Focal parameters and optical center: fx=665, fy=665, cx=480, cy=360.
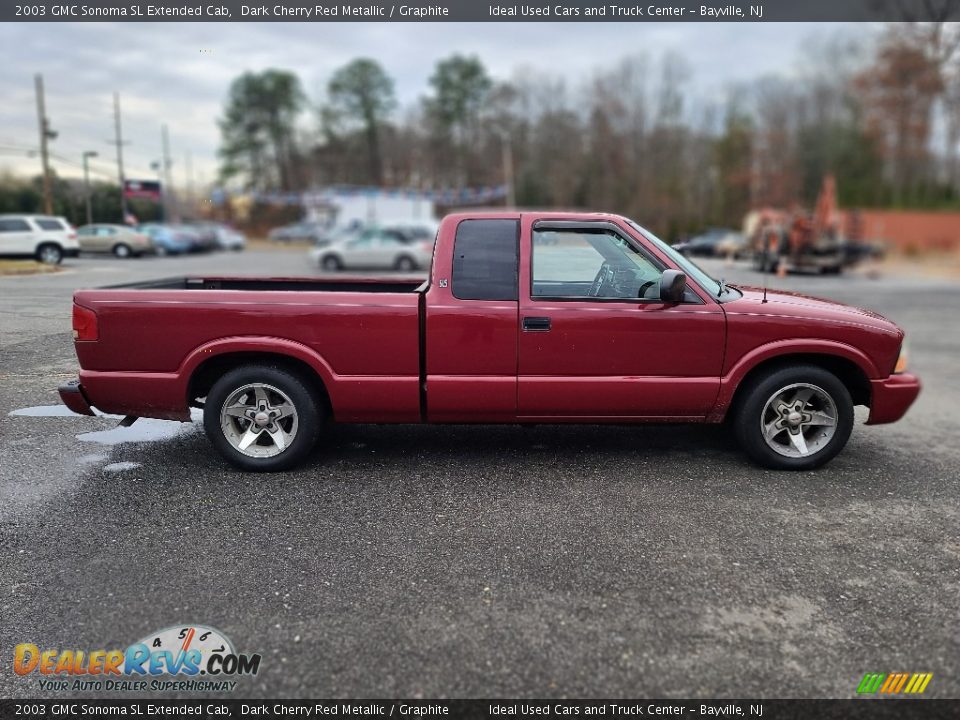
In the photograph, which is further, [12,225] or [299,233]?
[299,233]

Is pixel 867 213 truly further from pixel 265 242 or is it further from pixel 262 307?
pixel 262 307

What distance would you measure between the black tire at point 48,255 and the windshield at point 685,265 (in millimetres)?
4557

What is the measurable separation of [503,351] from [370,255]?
18479 mm

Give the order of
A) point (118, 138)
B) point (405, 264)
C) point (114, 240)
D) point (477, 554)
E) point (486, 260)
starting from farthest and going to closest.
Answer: point (405, 264) → point (114, 240) → point (118, 138) → point (486, 260) → point (477, 554)

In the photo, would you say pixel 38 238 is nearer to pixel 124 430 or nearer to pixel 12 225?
pixel 12 225

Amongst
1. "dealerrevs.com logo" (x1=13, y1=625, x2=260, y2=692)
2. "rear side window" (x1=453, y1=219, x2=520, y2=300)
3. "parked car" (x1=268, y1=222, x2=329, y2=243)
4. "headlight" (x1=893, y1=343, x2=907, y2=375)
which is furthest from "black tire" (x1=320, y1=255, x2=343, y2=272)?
"parked car" (x1=268, y1=222, x2=329, y2=243)

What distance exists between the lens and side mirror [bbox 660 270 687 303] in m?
4.24

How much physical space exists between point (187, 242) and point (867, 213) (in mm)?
39992

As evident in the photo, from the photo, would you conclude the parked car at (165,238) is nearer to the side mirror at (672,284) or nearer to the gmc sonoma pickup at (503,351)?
the gmc sonoma pickup at (503,351)

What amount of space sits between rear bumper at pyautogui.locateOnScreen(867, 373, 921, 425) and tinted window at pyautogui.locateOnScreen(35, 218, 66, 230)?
667cm

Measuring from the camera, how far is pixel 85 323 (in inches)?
170

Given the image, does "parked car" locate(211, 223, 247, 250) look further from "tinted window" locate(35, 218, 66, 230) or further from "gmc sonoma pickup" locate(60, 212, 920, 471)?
"gmc sonoma pickup" locate(60, 212, 920, 471)
